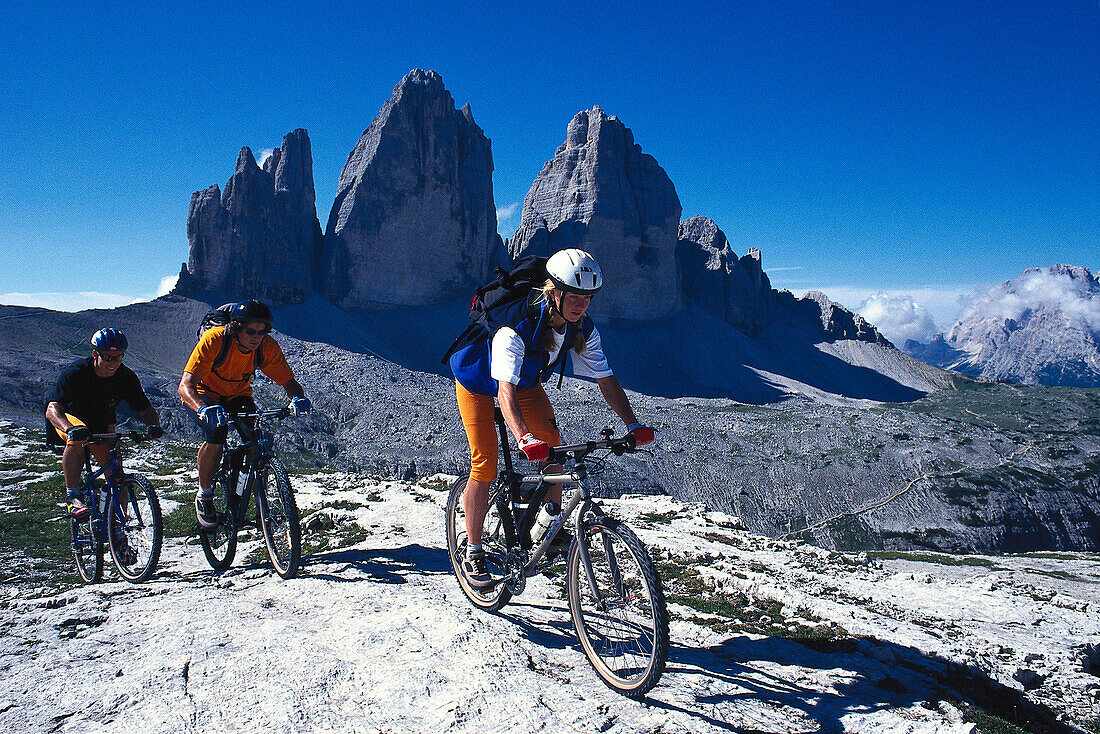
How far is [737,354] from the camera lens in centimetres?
12494

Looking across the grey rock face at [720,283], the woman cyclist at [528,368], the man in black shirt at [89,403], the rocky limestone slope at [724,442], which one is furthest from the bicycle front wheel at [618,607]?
the grey rock face at [720,283]

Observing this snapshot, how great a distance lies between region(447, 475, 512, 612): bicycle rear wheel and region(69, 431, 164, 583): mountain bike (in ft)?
11.6

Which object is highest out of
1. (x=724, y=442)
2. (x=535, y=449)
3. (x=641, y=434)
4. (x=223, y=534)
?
(x=641, y=434)

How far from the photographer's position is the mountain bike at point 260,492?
6719 mm

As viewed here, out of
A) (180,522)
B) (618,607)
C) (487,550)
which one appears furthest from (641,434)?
(180,522)

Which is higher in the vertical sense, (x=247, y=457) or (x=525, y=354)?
(x=525, y=354)

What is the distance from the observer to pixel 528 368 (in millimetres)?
5184

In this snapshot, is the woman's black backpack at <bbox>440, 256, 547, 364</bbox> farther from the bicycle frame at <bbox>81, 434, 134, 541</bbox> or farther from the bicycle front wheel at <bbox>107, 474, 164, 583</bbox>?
Result: the bicycle frame at <bbox>81, 434, 134, 541</bbox>

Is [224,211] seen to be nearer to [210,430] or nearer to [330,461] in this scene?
[330,461]

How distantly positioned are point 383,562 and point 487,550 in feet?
8.33

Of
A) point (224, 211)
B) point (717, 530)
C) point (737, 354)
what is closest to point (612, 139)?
point (737, 354)

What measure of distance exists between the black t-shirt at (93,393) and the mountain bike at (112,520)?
40 cm

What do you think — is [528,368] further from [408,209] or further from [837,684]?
[408,209]

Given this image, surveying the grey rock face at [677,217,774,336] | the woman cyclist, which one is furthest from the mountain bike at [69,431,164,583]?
the grey rock face at [677,217,774,336]
